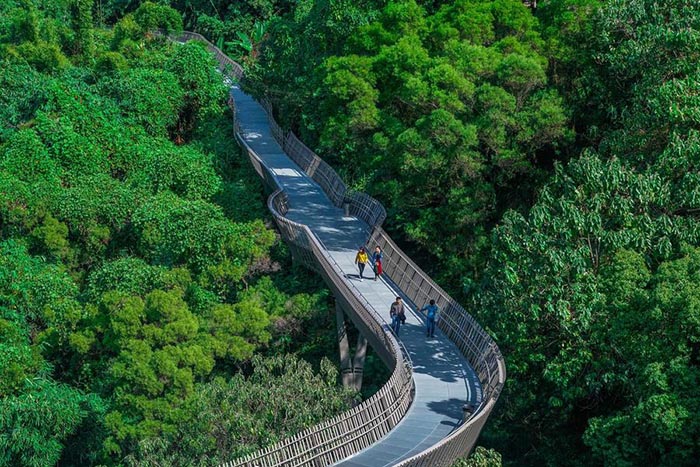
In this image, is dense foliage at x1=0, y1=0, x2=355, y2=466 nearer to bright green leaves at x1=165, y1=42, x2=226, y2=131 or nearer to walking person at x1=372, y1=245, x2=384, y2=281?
bright green leaves at x1=165, y1=42, x2=226, y2=131

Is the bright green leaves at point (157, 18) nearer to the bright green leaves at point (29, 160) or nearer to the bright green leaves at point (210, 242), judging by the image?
the bright green leaves at point (29, 160)

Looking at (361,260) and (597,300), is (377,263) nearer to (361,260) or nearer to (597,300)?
(361,260)

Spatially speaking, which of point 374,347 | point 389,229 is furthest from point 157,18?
point 374,347

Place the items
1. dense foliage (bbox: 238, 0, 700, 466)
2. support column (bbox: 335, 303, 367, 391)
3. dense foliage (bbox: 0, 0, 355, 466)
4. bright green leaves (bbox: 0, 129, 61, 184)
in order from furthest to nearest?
bright green leaves (bbox: 0, 129, 61, 184), support column (bbox: 335, 303, 367, 391), dense foliage (bbox: 0, 0, 355, 466), dense foliage (bbox: 238, 0, 700, 466)

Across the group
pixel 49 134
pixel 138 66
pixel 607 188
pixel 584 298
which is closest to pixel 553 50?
pixel 607 188

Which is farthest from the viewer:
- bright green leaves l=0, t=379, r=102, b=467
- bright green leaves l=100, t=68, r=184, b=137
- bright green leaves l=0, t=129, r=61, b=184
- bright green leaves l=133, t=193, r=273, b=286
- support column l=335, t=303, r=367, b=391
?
bright green leaves l=100, t=68, r=184, b=137

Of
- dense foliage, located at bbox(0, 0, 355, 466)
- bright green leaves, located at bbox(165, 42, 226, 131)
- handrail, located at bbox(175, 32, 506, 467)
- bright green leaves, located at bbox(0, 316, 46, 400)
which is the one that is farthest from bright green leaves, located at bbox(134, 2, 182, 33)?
bright green leaves, located at bbox(0, 316, 46, 400)
